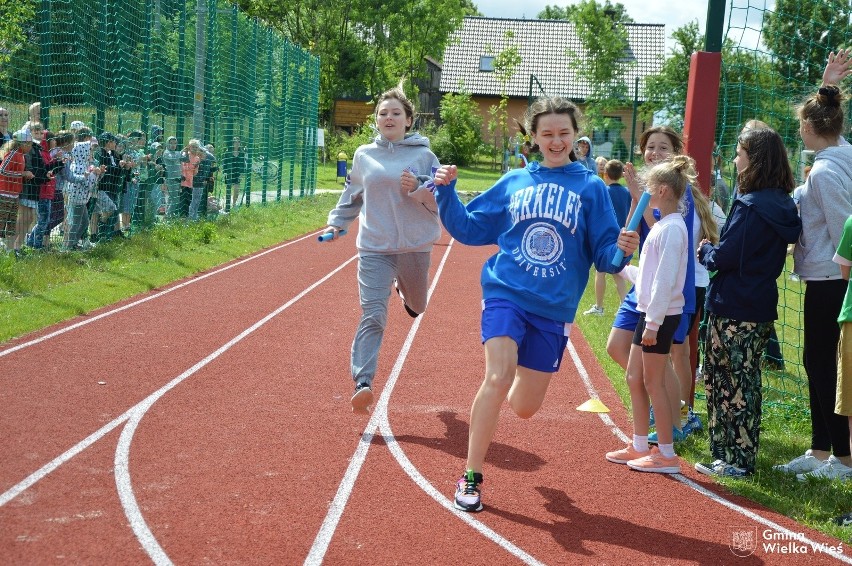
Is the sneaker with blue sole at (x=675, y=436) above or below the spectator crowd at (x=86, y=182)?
below

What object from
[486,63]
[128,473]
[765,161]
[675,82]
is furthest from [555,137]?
[486,63]

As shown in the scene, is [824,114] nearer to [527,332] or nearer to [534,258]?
[534,258]

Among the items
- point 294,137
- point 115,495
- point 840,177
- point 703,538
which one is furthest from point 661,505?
point 294,137

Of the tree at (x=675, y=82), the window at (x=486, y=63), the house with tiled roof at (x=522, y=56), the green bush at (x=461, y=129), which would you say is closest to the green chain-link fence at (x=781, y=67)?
the tree at (x=675, y=82)

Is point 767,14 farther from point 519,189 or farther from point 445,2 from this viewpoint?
point 445,2

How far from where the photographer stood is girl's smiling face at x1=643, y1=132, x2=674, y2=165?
21.0 ft

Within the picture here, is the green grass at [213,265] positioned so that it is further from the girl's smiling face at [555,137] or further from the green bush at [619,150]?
the green bush at [619,150]

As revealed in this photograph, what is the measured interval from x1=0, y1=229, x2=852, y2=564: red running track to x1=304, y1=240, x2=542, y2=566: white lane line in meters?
0.01

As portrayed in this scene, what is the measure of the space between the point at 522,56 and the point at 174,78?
152ft

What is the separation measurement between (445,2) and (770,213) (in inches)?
2255

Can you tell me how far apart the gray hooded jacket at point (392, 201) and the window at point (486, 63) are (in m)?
56.8

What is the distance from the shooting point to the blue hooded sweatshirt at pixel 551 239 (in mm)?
5168

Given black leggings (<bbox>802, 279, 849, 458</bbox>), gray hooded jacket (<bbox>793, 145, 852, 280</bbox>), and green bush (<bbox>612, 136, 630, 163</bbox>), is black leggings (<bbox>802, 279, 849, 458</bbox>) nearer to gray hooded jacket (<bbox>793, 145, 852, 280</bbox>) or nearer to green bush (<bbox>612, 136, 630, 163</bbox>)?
gray hooded jacket (<bbox>793, 145, 852, 280</bbox>)

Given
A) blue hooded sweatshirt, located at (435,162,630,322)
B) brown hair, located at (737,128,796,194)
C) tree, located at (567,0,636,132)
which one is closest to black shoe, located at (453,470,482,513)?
blue hooded sweatshirt, located at (435,162,630,322)
